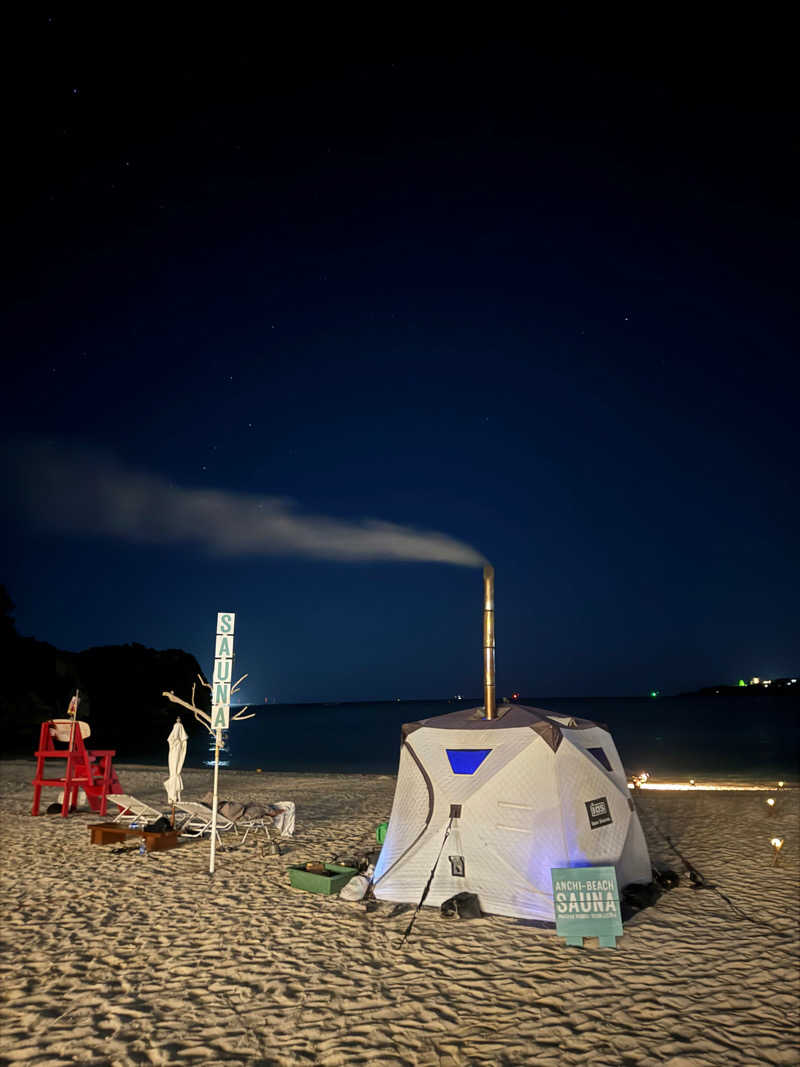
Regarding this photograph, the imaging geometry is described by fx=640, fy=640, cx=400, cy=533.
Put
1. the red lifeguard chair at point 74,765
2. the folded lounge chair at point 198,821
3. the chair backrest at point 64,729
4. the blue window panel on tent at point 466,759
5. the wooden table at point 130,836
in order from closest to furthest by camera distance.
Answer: the blue window panel on tent at point 466,759
the wooden table at point 130,836
the folded lounge chair at point 198,821
the red lifeguard chair at point 74,765
the chair backrest at point 64,729

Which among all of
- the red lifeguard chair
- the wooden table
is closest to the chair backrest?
the red lifeguard chair

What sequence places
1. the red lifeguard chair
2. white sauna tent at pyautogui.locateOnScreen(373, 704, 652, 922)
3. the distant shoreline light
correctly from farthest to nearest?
the distant shoreline light < the red lifeguard chair < white sauna tent at pyautogui.locateOnScreen(373, 704, 652, 922)

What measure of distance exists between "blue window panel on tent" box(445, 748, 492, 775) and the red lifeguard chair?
28.9 feet

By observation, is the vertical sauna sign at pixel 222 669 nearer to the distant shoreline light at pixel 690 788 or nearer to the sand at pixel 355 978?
the sand at pixel 355 978

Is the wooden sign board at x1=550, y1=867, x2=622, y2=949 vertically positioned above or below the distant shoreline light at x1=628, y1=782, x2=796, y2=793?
above

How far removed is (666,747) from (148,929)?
54319mm

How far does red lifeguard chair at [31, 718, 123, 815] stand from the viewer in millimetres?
14094

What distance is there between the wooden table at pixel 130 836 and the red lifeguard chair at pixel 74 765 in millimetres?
2082

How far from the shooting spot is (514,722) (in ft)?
28.3

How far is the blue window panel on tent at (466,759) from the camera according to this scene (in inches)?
334

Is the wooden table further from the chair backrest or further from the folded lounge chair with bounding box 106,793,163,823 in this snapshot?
the chair backrest

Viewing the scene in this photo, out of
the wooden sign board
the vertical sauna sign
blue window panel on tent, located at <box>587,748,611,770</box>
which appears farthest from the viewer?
the vertical sauna sign

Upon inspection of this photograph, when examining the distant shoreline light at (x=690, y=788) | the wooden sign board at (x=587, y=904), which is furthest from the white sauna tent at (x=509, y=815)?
the distant shoreline light at (x=690, y=788)

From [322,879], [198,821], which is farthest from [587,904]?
[198,821]
